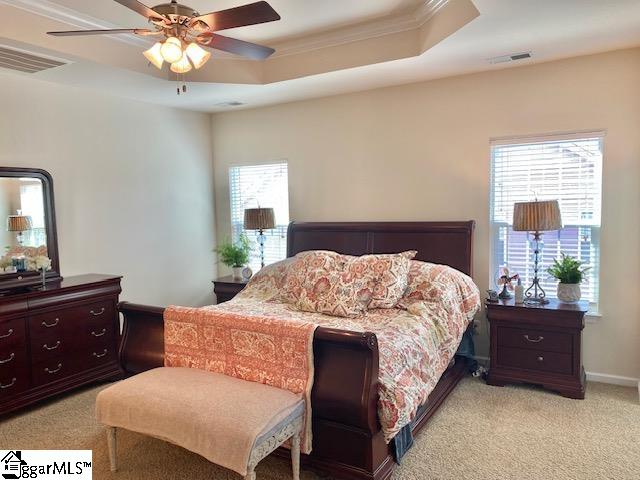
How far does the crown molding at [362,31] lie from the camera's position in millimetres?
3344

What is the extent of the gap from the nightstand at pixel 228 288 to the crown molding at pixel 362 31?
7.18 feet

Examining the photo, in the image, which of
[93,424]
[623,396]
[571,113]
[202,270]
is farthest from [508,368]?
[202,270]

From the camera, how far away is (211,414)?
221 cm

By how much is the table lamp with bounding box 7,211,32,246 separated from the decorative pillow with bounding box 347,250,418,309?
2.65 m

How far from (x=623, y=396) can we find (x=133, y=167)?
15.4 feet

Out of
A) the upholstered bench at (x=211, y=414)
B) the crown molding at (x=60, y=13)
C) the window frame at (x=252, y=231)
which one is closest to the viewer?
the upholstered bench at (x=211, y=414)

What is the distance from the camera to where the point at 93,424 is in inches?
127

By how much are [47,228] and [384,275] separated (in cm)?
284

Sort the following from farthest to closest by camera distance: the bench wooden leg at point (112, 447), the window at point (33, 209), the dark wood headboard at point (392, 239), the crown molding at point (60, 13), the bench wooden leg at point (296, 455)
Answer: the dark wood headboard at point (392, 239)
the window at point (33, 209)
the crown molding at point (60, 13)
the bench wooden leg at point (112, 447)
the bench wooden leg at point (296, 455)

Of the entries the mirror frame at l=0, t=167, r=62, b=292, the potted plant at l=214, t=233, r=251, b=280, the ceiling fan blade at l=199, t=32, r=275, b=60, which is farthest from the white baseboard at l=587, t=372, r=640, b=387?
the mirror frame at l=0, t=167, r=62, b=292

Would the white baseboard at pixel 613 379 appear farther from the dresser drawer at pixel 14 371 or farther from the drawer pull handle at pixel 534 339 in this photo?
the dresser drawer at pixel 14 371

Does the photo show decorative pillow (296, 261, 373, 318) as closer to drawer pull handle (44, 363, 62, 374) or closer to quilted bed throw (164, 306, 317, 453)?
quilted bed throw (164, 306, 317, 453)

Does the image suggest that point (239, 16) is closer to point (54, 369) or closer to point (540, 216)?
point (540, 216)

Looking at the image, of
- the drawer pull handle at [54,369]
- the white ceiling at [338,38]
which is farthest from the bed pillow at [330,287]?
the drawer pull handle at [54,369]
